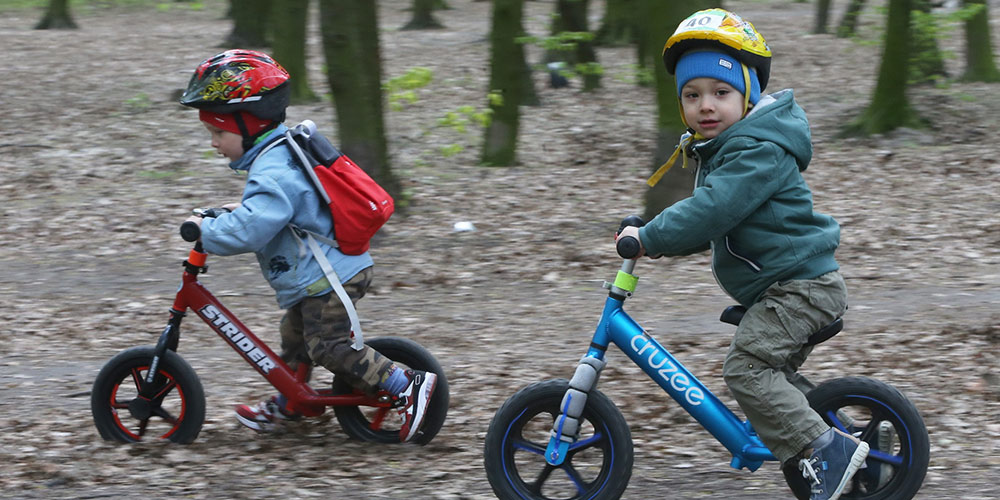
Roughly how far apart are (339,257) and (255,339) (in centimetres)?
61

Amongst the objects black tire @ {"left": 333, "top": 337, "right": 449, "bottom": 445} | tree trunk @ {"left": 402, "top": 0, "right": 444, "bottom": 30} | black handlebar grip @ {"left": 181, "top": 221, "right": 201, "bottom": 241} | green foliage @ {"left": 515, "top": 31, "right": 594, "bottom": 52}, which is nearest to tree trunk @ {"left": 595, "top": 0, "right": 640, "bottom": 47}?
tree trunk @ {"left": 402, "top": 0, "right": 444, "bottom": 30}

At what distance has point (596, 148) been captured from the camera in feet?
42.4

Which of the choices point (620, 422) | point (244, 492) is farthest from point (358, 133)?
point (620, 422)

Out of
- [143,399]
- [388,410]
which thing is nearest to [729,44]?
[388,410]

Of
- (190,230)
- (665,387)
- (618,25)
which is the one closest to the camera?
(665,387)

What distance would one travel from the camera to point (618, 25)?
74.0 feet

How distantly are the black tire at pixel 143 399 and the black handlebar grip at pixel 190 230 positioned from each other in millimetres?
701

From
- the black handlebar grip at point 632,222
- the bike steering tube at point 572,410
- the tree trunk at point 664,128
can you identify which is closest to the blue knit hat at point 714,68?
the black handlebar grip at point 632,222

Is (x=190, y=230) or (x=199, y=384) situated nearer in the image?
(x=190, y=230)

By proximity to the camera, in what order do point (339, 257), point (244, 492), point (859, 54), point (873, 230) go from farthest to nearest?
point (859, 54) → point (873, 230) → point (339, 257) → point (244, 492)

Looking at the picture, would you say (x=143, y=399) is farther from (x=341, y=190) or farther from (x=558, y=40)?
(x=558, y=40)

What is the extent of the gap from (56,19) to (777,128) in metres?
24.8

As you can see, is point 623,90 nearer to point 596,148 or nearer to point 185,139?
point 596,148

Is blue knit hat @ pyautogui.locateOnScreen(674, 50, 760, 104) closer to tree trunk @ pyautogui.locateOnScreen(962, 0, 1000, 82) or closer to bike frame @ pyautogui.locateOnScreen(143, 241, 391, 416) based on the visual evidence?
bike frame @ pyautogui.locateOnScreen(143, 241, 391, 416)
